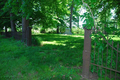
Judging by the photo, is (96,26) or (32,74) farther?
(32,74)

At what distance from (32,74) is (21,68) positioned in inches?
29.7

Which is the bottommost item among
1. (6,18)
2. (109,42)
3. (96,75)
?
(96,75)

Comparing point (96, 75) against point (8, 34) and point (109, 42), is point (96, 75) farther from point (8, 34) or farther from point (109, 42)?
point (8, 34)

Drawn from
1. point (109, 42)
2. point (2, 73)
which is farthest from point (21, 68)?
point (109, 42)

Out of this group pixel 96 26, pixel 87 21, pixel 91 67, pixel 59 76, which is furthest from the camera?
pixel 91 67

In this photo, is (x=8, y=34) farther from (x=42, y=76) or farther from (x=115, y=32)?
(x=115, y=32)

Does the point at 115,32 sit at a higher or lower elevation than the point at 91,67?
higher

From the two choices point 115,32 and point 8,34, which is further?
point 8,34

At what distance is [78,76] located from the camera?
157 inches

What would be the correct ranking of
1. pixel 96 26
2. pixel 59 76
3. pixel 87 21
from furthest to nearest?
pixel 59 76 → pixel 96 26 → pixel 87 21

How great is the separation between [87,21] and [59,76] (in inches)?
80.9

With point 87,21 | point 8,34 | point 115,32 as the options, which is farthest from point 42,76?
point 8,34

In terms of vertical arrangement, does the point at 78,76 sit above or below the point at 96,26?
below

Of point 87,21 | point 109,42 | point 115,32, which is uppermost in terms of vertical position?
point 87,21
